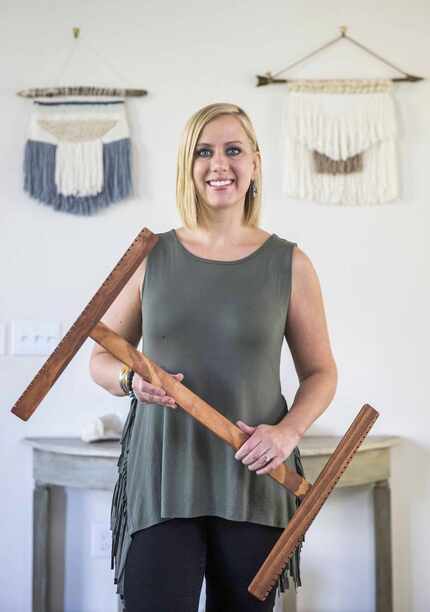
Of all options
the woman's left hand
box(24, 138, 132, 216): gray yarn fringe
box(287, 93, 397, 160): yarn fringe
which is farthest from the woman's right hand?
box(287, 93, 397, 160): yarn fringe

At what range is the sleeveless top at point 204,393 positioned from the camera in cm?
110

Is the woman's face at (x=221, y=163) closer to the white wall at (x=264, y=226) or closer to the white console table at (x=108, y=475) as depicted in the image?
the white console table at (x=108, y=475)

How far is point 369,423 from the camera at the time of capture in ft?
3.75

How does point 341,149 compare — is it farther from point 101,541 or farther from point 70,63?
point 101,541

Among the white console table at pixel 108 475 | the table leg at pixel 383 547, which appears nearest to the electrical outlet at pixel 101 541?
the white console table at pixel 108 475

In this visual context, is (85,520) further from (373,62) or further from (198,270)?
(373,62)

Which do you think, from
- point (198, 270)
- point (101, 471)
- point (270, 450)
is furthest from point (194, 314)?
point (101, 471)

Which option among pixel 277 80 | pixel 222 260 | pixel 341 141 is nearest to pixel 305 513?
pixel 222 260

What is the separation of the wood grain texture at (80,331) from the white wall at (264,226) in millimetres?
1357

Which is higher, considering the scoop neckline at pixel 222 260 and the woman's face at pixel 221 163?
the woman's face at pixel 221 163

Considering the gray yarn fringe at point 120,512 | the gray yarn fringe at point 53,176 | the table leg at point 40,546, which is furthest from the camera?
the gray yarn fringe at point 53,176

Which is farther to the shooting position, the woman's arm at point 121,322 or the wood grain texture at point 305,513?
the woman's arm at point 121,322

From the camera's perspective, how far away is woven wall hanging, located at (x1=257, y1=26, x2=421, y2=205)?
242 centimetres

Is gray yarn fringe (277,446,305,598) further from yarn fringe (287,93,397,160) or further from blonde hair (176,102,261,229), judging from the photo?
yarn fringe (287,93,397,160)
